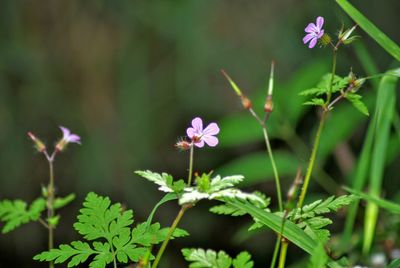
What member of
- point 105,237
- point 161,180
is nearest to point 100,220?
point 105,237

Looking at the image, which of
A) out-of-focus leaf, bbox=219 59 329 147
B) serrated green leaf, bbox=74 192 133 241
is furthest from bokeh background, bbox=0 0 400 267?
serrated green leaf, bbox=74 192 133 241

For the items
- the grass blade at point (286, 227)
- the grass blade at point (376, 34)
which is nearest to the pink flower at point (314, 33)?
the grass blade at point (376, 34)

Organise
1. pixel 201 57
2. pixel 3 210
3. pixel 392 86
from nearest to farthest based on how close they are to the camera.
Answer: pixel 3 210 < pixel 392 86 < pixel 201 57

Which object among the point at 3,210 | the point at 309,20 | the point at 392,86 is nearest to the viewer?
the point at 3,210

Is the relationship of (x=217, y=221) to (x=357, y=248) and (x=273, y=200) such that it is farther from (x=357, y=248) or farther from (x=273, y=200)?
(x=357, y=248)

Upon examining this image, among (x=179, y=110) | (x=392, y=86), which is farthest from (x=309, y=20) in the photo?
(x=392, y=86)

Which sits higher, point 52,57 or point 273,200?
point 52,57

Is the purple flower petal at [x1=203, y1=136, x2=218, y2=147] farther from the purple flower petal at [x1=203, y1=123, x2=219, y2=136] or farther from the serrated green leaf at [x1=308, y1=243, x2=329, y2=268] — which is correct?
the serrated green leaf at [x1=308, y1=243, x2=329, y2=268]
